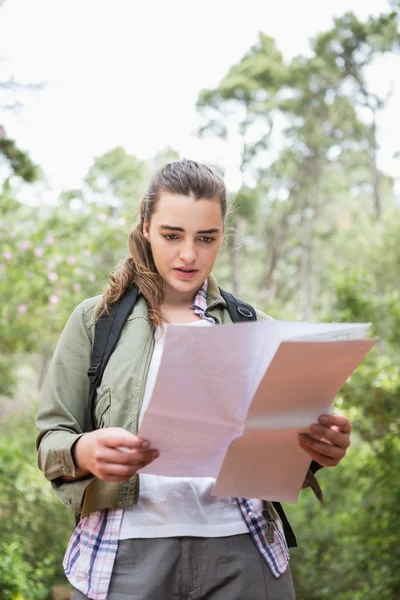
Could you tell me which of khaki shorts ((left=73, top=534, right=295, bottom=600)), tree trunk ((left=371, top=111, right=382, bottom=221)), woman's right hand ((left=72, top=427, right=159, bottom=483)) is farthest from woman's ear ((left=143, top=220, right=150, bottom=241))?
tree trunk ((left=371, top=111, right=382, bottom=221))

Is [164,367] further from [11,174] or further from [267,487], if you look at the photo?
[11,174]

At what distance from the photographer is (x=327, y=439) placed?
4.40 ft

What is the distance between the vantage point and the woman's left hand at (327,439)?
1.33m

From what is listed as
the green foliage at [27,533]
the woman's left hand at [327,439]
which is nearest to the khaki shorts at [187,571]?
the woman's left hand at [327,439]

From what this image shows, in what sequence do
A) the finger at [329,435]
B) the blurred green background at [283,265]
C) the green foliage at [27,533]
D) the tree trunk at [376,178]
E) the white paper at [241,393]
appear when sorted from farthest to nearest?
1. the tree trunk at [376,178]
2. the blurred green background at [283,265]
3. the green foliage at [27,533]
4. the finger at [329,435]
5. the white paper at [241,393]

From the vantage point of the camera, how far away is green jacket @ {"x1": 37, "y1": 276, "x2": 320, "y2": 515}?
4.49ft

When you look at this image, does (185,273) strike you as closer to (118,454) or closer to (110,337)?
(110,337)

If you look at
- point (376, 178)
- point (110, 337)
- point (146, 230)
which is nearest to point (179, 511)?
point (110, 337)

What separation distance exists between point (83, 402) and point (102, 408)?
54 mm

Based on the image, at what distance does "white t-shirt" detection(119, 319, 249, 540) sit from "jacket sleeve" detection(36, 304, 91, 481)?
0.43 feet

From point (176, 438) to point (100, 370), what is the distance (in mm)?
287

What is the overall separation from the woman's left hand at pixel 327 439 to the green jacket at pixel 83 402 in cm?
32

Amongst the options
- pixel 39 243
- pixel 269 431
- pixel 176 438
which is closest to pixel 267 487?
pixel 269 431

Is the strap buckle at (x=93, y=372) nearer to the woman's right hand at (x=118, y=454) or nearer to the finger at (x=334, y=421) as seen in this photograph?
the woman's right hand at (x=118, y=454)
